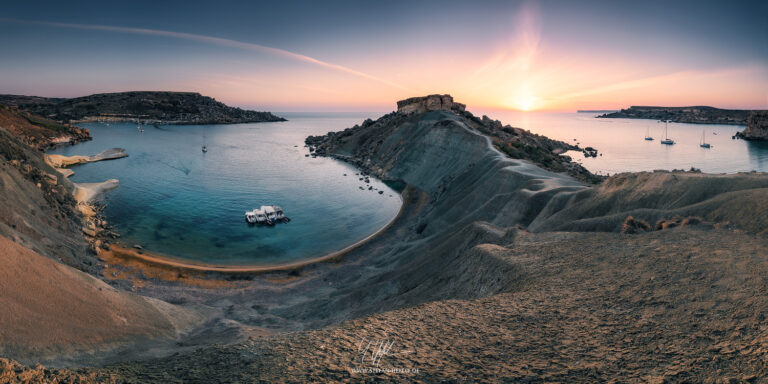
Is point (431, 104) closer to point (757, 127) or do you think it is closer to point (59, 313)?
point (59, 313)

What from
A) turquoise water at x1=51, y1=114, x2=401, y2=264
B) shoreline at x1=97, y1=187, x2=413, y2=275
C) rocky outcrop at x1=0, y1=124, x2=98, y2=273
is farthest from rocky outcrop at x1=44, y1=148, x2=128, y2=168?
shoreline at x1=97, y1=187, x2=413, y2=275

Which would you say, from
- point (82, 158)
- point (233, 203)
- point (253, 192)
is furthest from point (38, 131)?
point (233, 203)

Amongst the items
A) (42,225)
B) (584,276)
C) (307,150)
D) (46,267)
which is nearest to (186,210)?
(42,225)

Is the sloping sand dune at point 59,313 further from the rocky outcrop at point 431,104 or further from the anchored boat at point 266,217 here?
the rocky outcrop at point 431,104

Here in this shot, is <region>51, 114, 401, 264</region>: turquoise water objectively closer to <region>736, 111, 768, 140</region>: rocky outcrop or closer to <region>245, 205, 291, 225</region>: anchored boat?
<region>245, 205, 291, 225</region>: anchored boat

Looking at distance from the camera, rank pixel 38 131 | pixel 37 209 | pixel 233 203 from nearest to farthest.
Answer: pixel 37 209
pixel 233 203
pixel 38 131

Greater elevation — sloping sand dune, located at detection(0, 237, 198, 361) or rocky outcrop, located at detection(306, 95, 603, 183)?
rocky outcrop, located at detection(306, 95, 603, 183)
